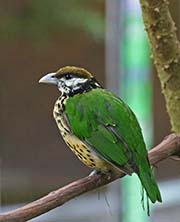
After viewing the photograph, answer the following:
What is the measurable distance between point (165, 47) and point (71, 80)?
49 centimetres

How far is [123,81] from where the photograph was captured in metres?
4.44

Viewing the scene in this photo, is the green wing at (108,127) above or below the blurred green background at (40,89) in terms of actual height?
above

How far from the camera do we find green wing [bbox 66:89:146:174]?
2.39 meters

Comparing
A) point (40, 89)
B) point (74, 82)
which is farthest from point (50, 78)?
point (40, 89)

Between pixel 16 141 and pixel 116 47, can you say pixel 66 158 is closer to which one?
pixel 16 141

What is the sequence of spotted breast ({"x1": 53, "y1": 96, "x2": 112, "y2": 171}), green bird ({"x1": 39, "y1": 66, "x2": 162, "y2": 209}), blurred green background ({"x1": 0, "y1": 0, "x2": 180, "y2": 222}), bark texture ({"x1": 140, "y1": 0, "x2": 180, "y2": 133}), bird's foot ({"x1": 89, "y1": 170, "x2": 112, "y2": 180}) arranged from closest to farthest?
1. bark texture ({"x1": 140, "y1": 0, "x2": 180, "y2": 133})
2. bird's foot ({"x1": 89, "y1": 170, "x2": 112, "y2": 180})
3. green bird ({"x1": 39, "y1": 66, "x2": 162, "y2": 209})
4. spotted breast ({"x1": 53, "y1": 96, "x2": 112, "y2": 171})
5. blurred green background ({"x1": 0, "y1": 0, "x2": 180, "y2": 222})

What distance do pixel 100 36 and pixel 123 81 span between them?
2.97 metres

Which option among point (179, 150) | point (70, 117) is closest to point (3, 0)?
point (70, 117)

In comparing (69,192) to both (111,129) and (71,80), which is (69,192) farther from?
(71,80)

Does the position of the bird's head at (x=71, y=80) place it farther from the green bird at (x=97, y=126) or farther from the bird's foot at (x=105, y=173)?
the bird's foot at (x=105, y=173)

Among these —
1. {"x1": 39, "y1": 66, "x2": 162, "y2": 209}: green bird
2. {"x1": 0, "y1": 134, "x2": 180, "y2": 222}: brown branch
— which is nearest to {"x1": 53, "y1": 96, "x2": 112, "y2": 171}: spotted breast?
{"x1": 39, "y1": 66, "x2": 162, "y2": 209}: green bird

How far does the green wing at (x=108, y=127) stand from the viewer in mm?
2391

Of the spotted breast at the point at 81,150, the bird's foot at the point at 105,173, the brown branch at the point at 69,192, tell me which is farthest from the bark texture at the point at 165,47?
the spotted breast at the point at 81,150

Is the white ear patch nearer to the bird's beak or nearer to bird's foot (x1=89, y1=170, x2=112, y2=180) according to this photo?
the bird's beak
